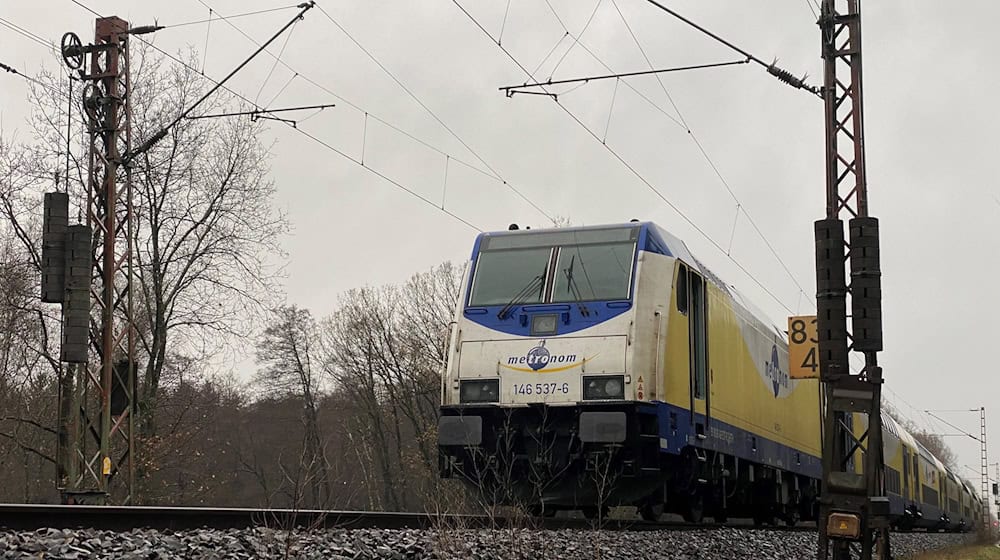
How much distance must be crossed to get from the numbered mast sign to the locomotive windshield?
571 cm

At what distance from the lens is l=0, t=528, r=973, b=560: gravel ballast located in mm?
7109

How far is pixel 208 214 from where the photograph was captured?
29.5m

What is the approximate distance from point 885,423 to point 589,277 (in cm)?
1518

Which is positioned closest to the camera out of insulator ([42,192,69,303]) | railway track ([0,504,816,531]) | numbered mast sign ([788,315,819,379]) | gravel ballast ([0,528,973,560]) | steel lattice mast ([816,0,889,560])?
gravel ballast ([0,528,973,560])

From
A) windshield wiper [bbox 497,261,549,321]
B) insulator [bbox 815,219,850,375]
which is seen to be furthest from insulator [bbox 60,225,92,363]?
insulator [bbox 815,219,850,375]

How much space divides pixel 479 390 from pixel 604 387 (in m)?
1.46

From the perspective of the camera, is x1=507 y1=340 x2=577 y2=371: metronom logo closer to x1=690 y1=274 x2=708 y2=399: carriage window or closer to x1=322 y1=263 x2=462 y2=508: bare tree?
x1=690 y1=274 x2=708 y2=399: carriage window

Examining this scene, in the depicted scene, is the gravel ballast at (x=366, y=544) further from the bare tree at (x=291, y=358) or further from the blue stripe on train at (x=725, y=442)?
the bare tree at (x=291, y=358)

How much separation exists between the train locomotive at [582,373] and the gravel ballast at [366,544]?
1018 millimetres

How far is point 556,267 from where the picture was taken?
46.5 feet

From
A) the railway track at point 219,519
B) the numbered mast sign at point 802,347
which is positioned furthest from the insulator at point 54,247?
the numbered mast sign at point 802,347

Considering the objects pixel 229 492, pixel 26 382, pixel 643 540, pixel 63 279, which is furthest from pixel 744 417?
pixel 229 492

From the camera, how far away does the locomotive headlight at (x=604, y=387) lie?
13070 mm

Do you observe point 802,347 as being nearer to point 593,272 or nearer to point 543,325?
point 593,272
